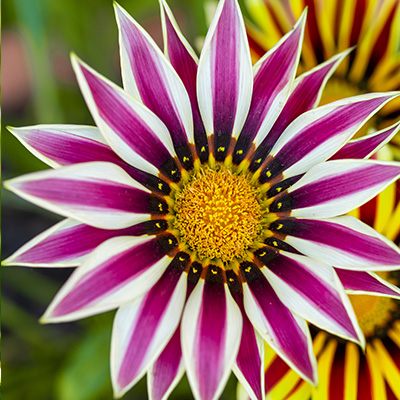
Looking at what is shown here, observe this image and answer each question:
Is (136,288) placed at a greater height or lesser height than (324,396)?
greater

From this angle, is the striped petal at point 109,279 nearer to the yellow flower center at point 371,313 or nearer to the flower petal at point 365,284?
the flower petal at point 365,284

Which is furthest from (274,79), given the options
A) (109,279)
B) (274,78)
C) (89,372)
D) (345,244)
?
(89,372)

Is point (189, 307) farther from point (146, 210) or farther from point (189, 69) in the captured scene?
point (189, 69)

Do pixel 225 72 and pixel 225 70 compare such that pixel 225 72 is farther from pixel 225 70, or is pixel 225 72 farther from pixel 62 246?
pixel 62 246

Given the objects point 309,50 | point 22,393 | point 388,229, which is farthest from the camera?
point 22,393

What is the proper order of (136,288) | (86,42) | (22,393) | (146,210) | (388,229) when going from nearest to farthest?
(136,288) → (146,210) → (388,229) → (22,393) → (86,42)

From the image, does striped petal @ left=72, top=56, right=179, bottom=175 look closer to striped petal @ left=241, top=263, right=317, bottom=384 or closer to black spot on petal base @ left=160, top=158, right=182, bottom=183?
black spot on petal base @ left=160, top=158, right=182, bottom=183

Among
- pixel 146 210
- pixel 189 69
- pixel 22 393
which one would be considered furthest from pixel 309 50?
pixel 22 393
